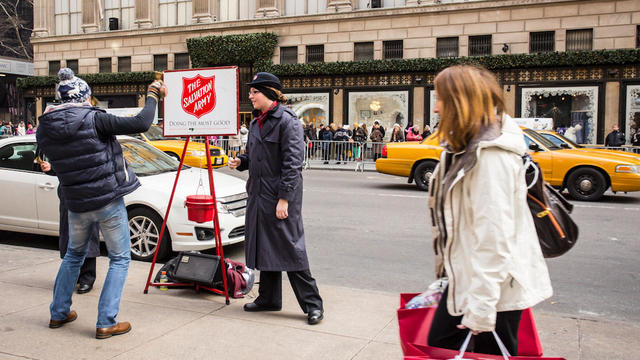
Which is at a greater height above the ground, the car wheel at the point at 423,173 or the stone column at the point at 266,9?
the stone column at the point at 266,9

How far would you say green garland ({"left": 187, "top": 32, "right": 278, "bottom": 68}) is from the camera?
29.9 meters

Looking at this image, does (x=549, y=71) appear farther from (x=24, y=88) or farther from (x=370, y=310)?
(x=24, y=88)

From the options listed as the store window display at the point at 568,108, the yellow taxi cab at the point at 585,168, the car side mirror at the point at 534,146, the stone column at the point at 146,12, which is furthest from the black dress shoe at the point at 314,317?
the stone column at the point at 146,12

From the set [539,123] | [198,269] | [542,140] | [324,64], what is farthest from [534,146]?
[324,64]

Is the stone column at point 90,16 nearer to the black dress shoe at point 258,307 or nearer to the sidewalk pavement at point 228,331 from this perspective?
the sidewalk pavement at point 228,331

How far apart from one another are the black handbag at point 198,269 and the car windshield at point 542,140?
10082mm

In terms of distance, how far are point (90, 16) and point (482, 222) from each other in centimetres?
3782

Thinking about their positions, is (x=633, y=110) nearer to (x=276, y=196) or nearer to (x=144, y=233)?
(x=144, y=233)

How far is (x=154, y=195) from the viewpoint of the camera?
6.79m

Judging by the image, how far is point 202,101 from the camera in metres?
5.25

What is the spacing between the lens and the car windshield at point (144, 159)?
748 centimetres

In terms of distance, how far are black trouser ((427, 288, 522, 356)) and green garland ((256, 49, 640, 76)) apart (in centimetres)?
1922

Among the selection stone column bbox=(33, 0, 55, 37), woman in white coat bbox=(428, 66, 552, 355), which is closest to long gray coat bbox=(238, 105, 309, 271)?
woman in white coat bbox=(428, 66, 552, 355)

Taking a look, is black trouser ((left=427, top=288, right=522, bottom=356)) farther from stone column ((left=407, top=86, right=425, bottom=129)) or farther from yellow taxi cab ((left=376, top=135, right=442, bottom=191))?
stone column ((left=407, top=86, right=425, bottom=129))
